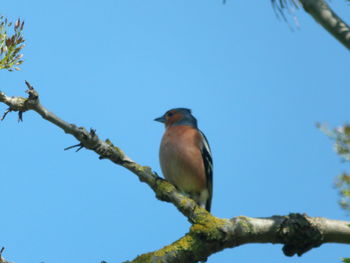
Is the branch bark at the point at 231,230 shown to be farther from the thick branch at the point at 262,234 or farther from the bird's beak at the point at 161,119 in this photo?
the bird's beak at the point at 161,119

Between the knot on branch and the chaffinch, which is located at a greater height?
the chaffinch

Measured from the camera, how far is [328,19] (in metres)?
2.85

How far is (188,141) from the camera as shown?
8.07 m

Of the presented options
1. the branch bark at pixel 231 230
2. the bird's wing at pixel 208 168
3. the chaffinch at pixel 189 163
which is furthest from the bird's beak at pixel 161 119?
the branch bark at pixel 231 230

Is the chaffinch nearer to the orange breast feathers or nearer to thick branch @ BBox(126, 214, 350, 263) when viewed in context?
the orange breast feathers

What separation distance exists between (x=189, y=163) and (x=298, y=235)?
3.45 meters

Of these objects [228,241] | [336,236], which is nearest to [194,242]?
[228,241]

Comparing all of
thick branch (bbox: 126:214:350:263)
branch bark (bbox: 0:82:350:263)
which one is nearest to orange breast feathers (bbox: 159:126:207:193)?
branch bark (bbox: 0:82:350:263)

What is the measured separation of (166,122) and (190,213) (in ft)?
16.0

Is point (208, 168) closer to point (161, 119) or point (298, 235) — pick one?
point (161, 119)

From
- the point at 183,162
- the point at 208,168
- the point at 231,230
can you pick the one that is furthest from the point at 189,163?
the point at 231,230

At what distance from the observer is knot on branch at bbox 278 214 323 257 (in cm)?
437

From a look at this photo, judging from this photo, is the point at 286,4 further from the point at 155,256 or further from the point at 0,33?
the point at 0,33

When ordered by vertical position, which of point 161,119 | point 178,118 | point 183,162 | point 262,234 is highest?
point 161,119
